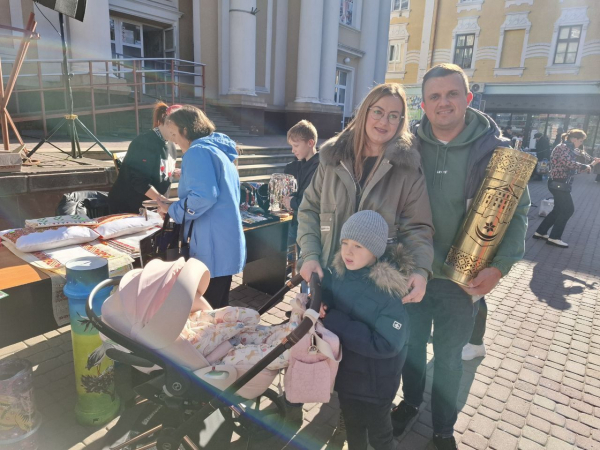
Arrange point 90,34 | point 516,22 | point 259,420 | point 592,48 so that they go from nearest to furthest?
point 259,420
point 90,34
point 592,48
point 516,22

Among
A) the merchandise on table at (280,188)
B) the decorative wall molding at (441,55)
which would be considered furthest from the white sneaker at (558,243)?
the decorative wall molding at (441,55)

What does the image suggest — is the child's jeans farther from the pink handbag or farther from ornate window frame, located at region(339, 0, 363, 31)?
ornate window frame, located at region(339, 0, 363, 31)

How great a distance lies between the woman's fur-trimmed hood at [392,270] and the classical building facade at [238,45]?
1026 cm

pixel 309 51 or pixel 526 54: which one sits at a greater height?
pixel 526 54

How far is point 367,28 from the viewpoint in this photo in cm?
1853

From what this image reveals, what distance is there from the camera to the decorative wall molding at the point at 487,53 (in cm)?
2612

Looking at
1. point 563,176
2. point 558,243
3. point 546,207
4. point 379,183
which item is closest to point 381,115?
point 379,183

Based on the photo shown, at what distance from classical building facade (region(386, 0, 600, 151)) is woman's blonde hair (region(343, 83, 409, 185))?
22.6m

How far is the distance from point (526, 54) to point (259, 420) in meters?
29.6

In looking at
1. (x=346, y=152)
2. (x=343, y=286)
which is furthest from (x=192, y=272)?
(x=346, y=152)

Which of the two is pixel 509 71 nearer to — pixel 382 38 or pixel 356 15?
pixel 382 38

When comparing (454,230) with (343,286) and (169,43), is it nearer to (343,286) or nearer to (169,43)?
(343,286)

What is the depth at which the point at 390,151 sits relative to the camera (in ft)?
6.55

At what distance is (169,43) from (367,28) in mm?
9679
